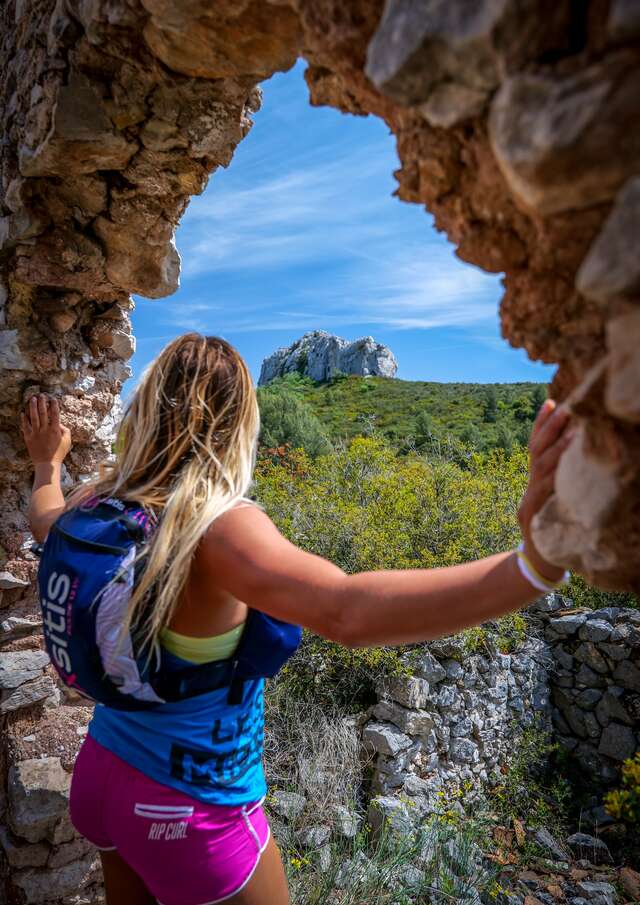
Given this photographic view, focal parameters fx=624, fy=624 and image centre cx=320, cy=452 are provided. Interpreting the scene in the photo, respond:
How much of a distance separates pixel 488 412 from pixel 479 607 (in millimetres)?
21069

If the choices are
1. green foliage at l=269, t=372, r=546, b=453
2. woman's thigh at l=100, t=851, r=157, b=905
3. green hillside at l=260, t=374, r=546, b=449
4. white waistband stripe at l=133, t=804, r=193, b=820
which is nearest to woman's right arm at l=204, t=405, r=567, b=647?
white waistband stripe at l=133, t=804, r=193, b=820

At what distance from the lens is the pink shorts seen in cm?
131

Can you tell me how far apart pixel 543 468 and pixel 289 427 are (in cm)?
1424

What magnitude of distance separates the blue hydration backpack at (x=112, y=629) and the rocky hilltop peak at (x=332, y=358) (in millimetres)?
32719

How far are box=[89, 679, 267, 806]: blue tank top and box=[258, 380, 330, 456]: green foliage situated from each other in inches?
484

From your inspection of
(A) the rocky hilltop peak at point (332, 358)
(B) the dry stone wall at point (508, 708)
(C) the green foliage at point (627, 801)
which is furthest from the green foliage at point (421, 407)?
(C) the green foliage at point (627, 801)

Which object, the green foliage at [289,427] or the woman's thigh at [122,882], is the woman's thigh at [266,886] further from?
the green foliage at [289,427]

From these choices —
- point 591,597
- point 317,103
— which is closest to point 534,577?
point 317,103

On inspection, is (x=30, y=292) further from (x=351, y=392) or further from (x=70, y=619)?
(x=351, y=392)

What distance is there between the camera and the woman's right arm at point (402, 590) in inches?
37.5

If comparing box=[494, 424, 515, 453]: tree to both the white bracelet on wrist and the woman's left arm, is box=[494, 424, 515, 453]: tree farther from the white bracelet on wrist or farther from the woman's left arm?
the white bracelet on wrist

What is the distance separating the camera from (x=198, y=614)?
1272 mm

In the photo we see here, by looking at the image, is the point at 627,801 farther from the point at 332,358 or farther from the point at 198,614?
the point at 332,358

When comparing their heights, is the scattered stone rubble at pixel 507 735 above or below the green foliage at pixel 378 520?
below
